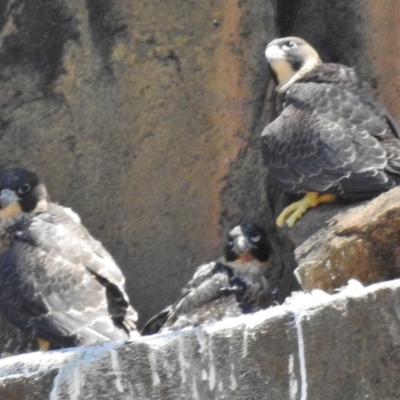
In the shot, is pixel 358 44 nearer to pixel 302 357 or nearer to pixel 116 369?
pixel 302 357

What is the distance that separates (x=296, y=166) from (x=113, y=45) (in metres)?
1.09

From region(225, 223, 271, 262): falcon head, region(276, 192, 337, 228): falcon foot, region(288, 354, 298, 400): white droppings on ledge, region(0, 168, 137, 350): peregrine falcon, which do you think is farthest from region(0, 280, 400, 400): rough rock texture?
region(225, 223, 271, 262): falcon head

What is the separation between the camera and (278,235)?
576cm

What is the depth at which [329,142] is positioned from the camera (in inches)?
199

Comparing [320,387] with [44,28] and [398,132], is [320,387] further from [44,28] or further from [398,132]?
[44,28]

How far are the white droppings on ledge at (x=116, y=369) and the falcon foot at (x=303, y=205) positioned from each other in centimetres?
131

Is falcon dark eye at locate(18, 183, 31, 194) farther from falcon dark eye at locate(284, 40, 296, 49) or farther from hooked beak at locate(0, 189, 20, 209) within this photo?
falcon dark eye at locate(284, 40, 296, 49)

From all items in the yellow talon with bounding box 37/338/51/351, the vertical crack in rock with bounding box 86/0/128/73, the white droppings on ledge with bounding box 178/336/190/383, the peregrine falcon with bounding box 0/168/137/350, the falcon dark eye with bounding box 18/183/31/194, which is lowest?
the yellow talon with bounding box 37/338/51/351

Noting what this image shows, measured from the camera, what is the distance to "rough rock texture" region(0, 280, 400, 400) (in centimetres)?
400

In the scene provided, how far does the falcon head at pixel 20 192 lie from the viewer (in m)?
5.49

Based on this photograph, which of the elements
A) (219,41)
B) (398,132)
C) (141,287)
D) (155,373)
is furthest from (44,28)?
(155,373)

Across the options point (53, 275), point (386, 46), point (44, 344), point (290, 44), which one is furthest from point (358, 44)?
point (44, 344)

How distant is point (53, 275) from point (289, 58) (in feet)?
4.35

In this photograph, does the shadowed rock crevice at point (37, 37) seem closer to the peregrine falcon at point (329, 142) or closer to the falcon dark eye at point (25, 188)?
the falcon dark eye at point (25, 188)
